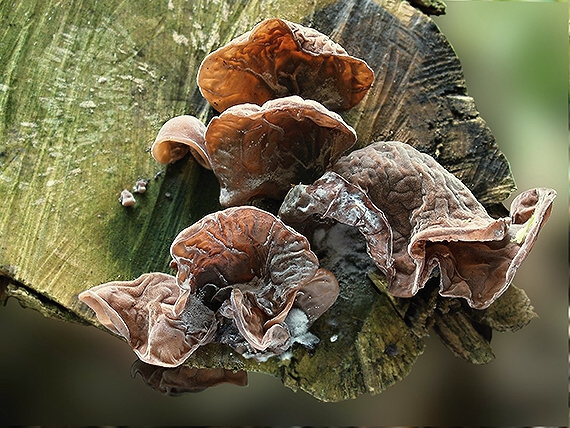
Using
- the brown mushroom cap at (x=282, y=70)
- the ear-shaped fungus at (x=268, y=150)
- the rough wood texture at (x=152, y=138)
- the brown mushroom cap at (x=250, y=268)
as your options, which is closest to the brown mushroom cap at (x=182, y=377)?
the rough wood texture at (x=152, y=138)

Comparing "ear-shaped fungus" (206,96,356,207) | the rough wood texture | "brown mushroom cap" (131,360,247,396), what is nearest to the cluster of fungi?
"ear-shaped fungus" (206,96,356,207)

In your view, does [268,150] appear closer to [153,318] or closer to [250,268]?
[250,268]

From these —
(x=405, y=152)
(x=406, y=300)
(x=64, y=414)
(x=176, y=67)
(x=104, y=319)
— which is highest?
(x=405, y=152)

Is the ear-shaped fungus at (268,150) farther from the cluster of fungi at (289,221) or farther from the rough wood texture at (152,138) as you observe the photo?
the rough wood texture at (152,138)

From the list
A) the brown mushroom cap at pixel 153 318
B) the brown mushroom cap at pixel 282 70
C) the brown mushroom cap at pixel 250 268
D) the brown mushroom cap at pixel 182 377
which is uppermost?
the brown mushroom cap at pixel 282 70

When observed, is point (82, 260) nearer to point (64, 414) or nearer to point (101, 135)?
point (101, 135)

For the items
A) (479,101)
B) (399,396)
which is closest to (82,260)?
(399,396)

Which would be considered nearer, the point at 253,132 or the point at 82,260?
the point at 253,132
